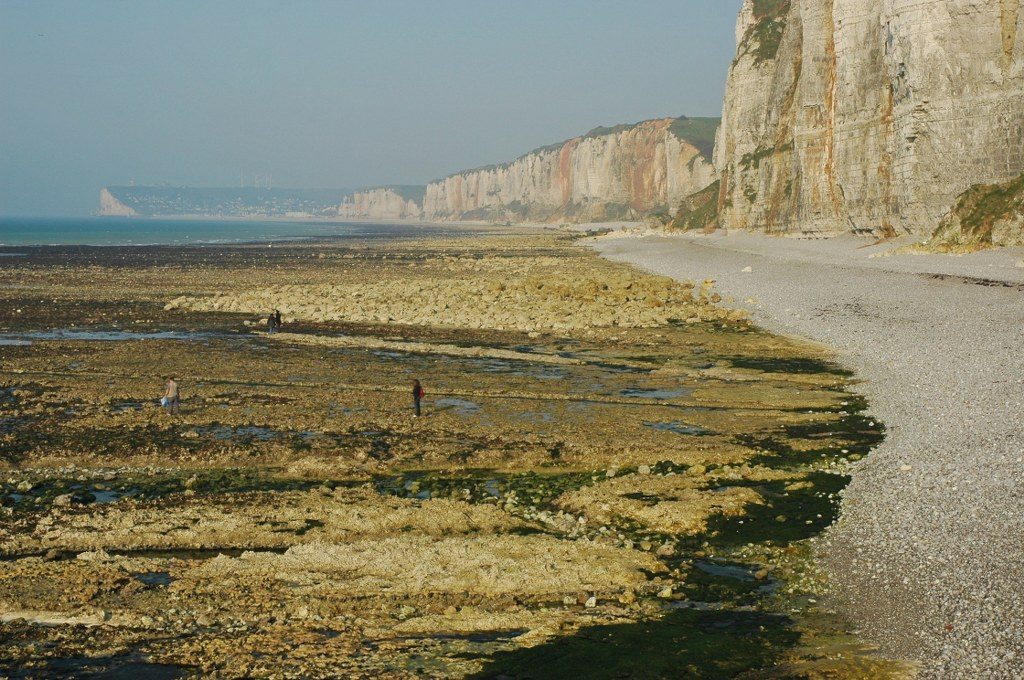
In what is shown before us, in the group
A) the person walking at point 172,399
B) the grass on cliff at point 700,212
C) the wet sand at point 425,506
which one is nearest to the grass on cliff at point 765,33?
Answer: the grass on cliff at point 700,212

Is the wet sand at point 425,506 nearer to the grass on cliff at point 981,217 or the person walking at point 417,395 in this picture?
the person walking at point 417,395

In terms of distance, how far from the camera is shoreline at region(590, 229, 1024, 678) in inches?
380

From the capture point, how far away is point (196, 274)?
6850 cm

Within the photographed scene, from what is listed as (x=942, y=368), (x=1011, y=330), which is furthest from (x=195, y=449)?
(x=1011, y=330)

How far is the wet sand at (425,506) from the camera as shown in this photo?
388 inches

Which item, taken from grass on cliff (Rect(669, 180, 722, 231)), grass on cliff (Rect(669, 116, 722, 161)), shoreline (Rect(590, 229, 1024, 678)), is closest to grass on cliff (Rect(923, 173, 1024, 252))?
shoreline (Rect(590, 229, 1024, 678))

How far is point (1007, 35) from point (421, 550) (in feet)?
149

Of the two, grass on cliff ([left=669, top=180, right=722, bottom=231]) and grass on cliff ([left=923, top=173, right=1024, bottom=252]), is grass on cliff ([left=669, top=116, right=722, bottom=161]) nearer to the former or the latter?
grass on cliff ([left=669, top=180, right=722, bottom=231])

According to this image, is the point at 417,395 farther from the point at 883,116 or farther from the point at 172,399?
the point at 883,116

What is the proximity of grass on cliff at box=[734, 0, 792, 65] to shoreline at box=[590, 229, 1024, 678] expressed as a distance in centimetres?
5533

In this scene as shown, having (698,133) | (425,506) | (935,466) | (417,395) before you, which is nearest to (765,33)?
(417,395)

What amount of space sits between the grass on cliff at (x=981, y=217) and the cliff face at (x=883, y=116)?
51.8 inches

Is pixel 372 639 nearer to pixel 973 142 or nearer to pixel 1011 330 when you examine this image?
pixel 1011 330

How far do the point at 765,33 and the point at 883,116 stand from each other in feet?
130
